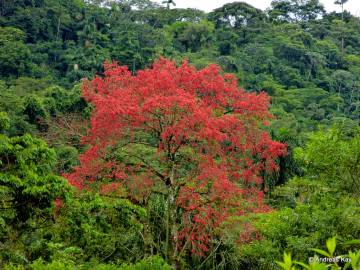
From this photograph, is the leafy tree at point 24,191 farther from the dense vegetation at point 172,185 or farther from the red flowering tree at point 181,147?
the red flowering tree at point 181,147

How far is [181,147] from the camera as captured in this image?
313 inches

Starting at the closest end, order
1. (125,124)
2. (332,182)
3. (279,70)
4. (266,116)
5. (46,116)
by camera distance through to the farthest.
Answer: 1. (332,182)
2. (125,124)
3. (266,116)
4. (46,116)
5. (279,70)

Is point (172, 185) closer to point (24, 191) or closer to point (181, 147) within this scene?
point (181, 147)


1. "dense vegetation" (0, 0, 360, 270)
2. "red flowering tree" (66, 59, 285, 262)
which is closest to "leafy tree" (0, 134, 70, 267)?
"dense vegetation" (0, 0, 360, 270)

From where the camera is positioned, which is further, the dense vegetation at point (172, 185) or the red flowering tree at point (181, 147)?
the red flowering tree at point (181, 147)

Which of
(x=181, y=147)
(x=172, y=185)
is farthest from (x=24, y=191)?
(x=181, y=147)

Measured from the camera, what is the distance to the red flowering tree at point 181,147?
7.62 m

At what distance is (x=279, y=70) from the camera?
37531mm

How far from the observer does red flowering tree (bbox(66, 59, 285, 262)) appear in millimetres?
7625

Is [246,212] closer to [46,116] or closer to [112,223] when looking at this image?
[112,223]

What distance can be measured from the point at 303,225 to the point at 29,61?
1109 inches

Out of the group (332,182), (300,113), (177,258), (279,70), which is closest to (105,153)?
A: (177,258)

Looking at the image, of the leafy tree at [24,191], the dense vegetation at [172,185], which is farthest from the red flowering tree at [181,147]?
the leafy tree at [24,191]

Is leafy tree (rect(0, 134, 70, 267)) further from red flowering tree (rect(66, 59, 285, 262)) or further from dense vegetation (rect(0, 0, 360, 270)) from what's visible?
red flowering tree (rect(66, 59, 285, 262))
